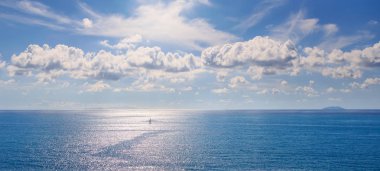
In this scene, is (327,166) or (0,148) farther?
(0,148)

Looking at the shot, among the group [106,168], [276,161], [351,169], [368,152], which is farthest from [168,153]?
[368,152]

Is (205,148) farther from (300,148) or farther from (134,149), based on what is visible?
(300,148)

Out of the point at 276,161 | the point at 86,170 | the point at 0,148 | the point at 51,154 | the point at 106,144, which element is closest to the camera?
the point at 86,170

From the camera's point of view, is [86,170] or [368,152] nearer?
[86,170]

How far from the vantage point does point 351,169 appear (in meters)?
91.6

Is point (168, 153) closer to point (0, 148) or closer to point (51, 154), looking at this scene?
point (51, 154)

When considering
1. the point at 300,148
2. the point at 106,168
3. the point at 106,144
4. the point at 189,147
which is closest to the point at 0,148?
the point at 106,144

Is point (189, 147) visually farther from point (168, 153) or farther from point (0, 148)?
point (0, 148)

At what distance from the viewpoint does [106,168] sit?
92750mm

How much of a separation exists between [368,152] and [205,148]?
5526cm

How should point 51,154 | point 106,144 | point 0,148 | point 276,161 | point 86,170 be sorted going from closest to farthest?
point 86,170 < point 276,161 < point 51,154 < point 0,148 < point 106,144

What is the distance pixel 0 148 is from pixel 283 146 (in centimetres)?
10455

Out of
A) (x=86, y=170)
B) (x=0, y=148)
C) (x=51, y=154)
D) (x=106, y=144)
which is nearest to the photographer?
(x=86, y=170)

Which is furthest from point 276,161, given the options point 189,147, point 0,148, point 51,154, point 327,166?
point 0,148
